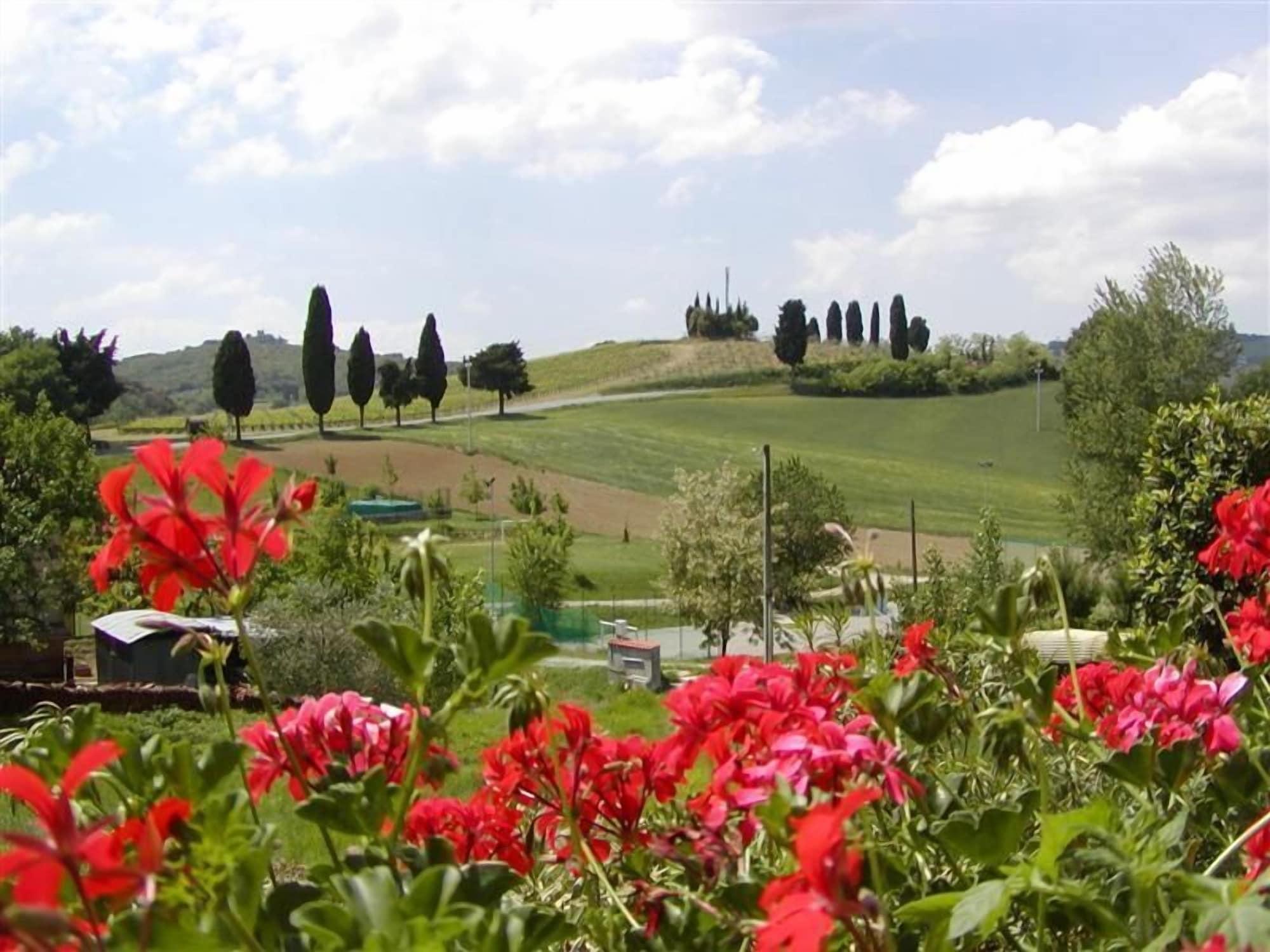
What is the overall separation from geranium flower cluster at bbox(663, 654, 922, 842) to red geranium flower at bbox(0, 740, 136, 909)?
48cm

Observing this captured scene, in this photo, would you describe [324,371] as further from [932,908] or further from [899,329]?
[932,908]

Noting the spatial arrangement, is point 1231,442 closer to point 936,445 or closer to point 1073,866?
point 1073,866

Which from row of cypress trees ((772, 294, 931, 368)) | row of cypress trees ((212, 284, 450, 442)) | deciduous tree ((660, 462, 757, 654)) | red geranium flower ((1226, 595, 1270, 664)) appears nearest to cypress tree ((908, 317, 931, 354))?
row of cypress trees ((772, 294, 931, 368))

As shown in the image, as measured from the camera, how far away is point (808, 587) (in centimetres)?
3428

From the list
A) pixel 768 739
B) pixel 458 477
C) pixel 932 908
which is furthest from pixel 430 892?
pixel 458 477

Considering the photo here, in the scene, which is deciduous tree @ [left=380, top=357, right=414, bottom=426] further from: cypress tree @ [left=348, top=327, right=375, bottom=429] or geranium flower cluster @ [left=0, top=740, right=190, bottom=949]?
geranium flower cluster @ [left=0, top=740, right=190, bottom=949]

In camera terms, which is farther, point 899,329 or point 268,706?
point 899,329

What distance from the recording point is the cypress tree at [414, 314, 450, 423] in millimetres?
72125

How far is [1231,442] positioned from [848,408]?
67059 mm

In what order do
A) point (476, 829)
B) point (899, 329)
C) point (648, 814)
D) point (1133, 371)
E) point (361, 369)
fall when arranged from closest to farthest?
point (476, 829) < point (648, 814) < point (1133, 371) < point (361, 369) < point (899, 329)

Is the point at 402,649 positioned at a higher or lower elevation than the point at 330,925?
higher

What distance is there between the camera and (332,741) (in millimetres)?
1350

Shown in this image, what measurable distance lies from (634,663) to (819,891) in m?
24.5

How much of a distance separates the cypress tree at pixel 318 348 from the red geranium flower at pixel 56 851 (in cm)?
6472
